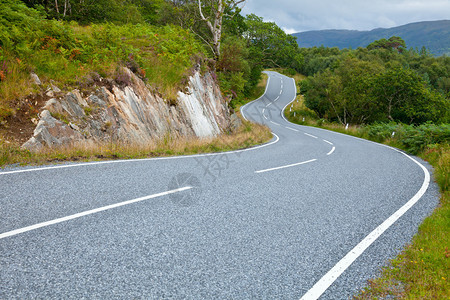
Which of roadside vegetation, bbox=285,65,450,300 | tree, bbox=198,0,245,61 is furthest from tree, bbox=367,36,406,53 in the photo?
roadside vegetation, bbox=285,65,450,300

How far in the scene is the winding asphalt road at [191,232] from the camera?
9.09ft

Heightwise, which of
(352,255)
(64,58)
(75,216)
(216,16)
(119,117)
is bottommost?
(352,255)

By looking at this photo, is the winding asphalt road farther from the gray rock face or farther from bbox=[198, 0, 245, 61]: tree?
bbox=[198, 0, 245, 61]: tree

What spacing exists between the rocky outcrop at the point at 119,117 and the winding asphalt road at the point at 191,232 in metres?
1.89

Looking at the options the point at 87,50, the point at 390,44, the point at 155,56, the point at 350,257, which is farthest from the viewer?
the point at 390,44

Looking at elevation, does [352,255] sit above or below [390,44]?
below

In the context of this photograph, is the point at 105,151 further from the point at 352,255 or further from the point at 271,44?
the point at 271,44

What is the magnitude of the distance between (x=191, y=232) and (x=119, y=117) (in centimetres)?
649

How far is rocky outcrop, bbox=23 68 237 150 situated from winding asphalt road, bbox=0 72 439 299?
189 cm

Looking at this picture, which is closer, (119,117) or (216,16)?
(119,117)

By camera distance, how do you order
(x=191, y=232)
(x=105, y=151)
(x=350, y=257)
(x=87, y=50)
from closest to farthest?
1. (x=350, y=257)
2. (x=191, y=232)
3. (x=105, y=151)
4. (x=87, y=50)

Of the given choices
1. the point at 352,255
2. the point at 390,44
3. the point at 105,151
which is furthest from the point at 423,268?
the point at 390,44

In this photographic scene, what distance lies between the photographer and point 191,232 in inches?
150

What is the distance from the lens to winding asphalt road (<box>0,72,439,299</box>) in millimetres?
2770
